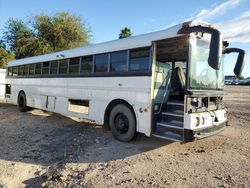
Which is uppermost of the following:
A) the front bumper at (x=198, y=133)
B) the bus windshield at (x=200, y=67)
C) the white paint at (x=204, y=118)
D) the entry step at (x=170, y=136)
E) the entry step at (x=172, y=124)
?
the bus windshield at (x=200, y=67)

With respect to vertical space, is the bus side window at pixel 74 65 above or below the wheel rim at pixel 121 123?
above

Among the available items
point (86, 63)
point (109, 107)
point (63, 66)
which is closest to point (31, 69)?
point (63, 66)

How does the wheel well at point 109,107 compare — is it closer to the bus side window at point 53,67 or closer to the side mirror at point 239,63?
the side mirror at point 239,63

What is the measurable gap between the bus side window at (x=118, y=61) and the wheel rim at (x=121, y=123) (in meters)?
1.23

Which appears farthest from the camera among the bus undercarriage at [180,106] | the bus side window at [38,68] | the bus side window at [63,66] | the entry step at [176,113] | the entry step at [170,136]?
the bus side window at [38,68]

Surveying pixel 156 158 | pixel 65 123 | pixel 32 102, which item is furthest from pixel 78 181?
pixel 32 102

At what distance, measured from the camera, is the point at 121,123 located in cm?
732

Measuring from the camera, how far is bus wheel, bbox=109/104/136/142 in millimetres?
6969

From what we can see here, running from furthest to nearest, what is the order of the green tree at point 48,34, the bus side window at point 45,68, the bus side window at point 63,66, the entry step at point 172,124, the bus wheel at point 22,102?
the green tree at point 48,34 → the bus wheel at point 22,102 → the bus side window at point 45,68 → the bus side window at point 63,66 → the entry step at point 172,124

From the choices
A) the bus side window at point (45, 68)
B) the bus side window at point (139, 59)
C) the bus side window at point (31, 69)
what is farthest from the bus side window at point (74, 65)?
the bus side window at point (31, 69)

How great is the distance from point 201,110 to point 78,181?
3065 mm

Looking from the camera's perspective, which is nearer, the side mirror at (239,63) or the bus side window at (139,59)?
the side mirror at (239,63)

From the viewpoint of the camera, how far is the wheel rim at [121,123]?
7227 millimetres

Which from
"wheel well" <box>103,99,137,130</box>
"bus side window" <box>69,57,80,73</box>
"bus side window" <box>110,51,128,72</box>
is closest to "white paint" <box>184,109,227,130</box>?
"wheel well" <box>103,99,137,130</box>
